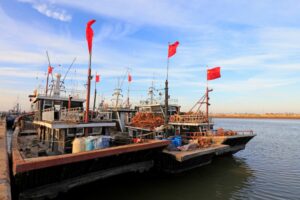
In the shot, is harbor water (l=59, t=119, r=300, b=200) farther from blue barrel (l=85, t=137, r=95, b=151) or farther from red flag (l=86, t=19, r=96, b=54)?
red flag (l=86, t=19, r=96, b=54)

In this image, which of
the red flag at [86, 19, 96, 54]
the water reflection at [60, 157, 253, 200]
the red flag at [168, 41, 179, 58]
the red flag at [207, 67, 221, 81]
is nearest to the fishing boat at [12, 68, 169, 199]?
the water reflection at [60, 157, 253, 200]

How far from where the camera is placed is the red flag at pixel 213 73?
77.1 ft

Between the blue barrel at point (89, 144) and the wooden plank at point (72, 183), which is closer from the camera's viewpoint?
the wooden plank at point (72, 183)

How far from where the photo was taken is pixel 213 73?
2380cm

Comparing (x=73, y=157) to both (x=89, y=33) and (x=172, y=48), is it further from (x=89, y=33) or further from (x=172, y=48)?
(x=172, y=48)

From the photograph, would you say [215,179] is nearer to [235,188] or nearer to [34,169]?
[235,188]

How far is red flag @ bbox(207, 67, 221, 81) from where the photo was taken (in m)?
23.5

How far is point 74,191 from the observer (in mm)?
12469

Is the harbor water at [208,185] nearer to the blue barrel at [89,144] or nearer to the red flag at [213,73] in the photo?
the blue barrel at [89,144]

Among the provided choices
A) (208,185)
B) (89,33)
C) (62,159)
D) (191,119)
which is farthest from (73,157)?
(191,119)

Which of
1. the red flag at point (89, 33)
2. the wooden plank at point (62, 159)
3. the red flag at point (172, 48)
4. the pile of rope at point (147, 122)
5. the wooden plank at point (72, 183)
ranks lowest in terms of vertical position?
the wooden plank at point (72, 183)

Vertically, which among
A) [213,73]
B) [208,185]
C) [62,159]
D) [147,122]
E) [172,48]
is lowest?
[208,185]

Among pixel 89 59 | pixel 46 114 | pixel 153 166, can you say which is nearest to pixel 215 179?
pixel 153 166

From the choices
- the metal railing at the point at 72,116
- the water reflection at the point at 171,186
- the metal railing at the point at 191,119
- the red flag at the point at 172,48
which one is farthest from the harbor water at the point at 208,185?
the red flag at the point at 172,48
